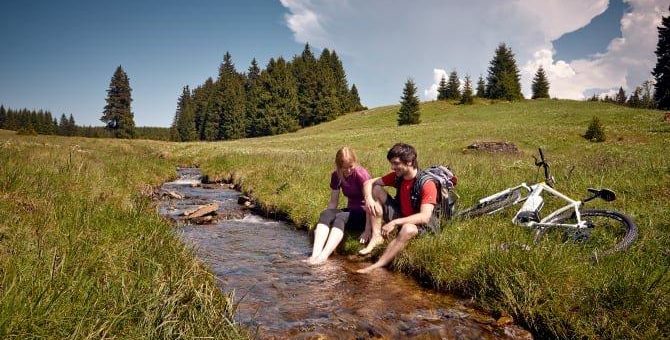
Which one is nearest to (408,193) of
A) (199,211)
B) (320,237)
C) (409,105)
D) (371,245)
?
(371,245)

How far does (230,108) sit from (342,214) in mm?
78706

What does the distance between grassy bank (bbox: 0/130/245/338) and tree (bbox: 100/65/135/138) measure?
7849 cm

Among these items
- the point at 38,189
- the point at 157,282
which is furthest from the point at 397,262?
the point at 38,189

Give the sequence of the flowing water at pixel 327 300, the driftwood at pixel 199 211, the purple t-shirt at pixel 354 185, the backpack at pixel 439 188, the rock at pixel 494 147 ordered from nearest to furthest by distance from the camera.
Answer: the flowing water at pixel 327 300, the backpack at pixel 439 188, the purple t-shirt at pixel 354 185, the driftwood at pixel 199 211, the rock at pixel 494 147

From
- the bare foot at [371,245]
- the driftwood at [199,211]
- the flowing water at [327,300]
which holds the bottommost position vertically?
the flowing water at [327,300]

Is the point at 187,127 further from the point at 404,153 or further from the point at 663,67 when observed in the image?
the point at 404,153

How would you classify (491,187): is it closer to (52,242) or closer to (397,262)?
(397,262)

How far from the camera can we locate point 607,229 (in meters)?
6.57

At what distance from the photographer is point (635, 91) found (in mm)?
103562

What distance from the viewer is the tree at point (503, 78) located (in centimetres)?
7269

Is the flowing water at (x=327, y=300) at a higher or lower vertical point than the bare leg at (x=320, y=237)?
lower

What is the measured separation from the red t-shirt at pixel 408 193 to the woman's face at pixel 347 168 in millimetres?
749

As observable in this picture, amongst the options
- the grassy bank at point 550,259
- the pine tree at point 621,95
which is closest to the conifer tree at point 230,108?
the grassy bank at point 550,259

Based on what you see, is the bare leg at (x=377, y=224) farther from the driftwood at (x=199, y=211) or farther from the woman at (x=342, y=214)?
the driftwood at (x=199, y=211)
